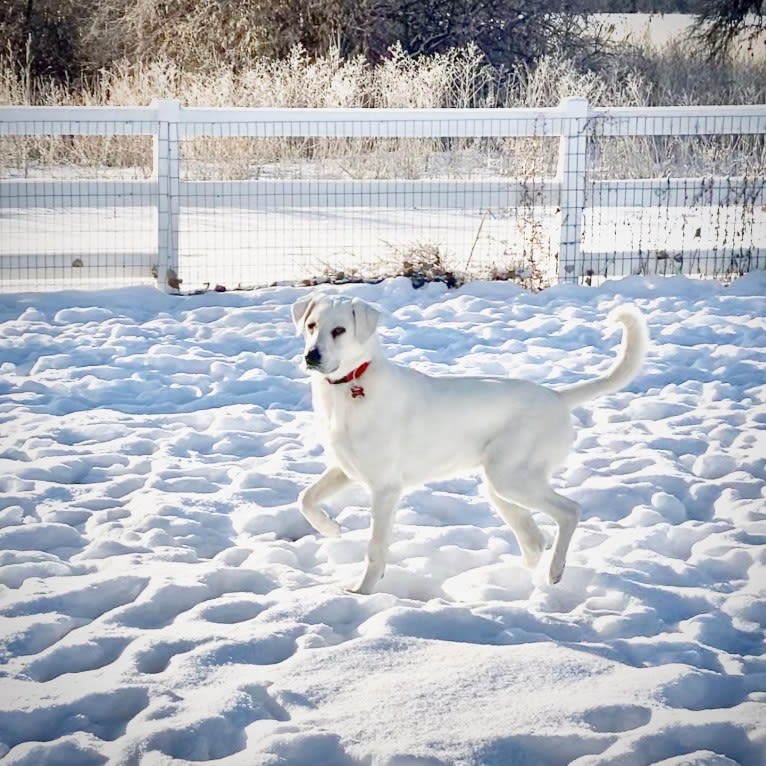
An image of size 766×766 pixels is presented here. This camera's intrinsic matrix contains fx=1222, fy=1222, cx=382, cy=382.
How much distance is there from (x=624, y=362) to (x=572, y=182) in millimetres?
5095

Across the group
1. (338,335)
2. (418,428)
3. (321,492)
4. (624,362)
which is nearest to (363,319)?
(338,335)

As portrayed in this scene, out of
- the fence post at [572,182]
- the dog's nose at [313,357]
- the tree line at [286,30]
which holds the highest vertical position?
the tree line at [286,30]

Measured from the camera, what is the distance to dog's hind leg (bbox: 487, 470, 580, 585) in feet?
14.4

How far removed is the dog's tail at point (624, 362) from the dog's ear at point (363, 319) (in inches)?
32.4

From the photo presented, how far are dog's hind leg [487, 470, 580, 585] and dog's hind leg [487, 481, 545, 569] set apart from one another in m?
0.14

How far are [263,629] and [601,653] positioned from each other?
105 centimetres

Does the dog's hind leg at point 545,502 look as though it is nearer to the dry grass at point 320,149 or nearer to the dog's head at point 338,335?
the dog's head at point 338,335

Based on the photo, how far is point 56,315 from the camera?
852cm

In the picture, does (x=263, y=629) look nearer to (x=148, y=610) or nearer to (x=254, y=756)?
(x=148, y=610)

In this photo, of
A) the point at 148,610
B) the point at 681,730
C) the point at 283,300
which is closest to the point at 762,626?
the point at 681,730

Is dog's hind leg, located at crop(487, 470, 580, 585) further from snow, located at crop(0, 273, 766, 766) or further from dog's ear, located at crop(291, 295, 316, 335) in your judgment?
dog's ear, located at crop(291, 295, 316, 335)

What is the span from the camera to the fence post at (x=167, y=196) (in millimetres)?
9352

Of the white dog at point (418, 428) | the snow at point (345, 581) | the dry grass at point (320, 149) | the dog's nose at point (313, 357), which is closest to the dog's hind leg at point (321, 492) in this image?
the white dog at point (418, 428)

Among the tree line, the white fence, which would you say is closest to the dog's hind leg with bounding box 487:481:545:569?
the white fence
